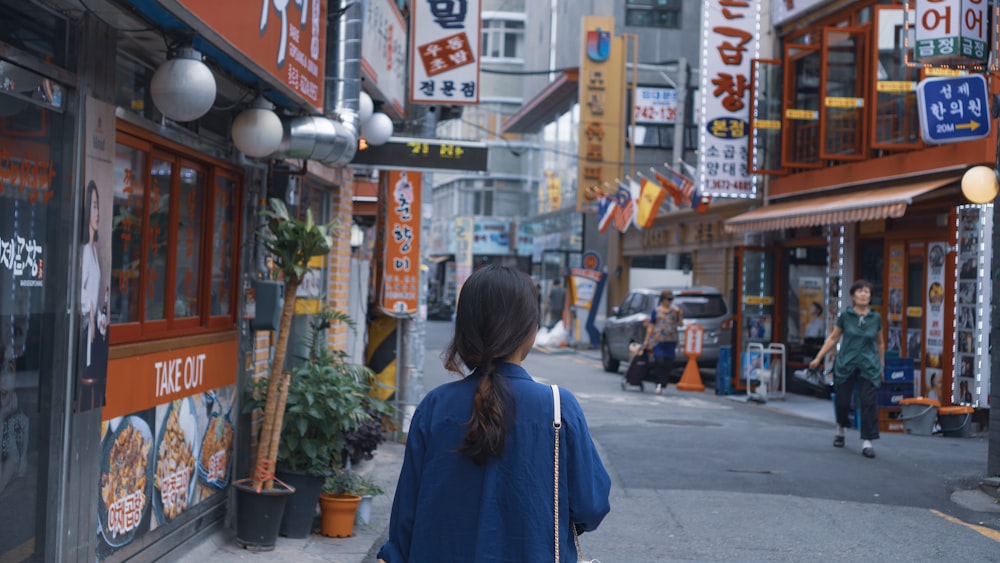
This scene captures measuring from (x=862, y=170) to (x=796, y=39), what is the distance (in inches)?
172

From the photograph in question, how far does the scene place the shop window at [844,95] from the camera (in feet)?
60.5

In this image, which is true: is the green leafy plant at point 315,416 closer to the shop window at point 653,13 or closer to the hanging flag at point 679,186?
the hanging flag at point 679,186

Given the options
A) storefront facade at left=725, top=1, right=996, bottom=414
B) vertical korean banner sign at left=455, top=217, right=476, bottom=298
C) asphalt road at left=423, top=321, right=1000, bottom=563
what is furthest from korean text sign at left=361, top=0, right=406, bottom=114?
vertical korean banner sign at left=455, top=217, right=476, bottom=298

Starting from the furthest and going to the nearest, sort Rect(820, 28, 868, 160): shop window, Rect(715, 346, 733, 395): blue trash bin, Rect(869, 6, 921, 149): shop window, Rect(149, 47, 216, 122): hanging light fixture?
1. Rect(715, 346, 733, 395): blue trash bin
2. Rect(820, 28, 868, 160): shop window
3. Rect(869, 6, 921, 149): shop window
4. Rect(149, 47, 216, 122): hanging light fixture

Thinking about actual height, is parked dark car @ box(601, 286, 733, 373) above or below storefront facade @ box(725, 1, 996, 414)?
below

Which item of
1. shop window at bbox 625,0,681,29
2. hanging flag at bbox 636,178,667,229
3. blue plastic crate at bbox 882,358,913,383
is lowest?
blue plastic crate at bbox 882,358,913,383

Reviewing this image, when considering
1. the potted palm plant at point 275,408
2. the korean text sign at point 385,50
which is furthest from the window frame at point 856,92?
the potted palm plant at point 275,408

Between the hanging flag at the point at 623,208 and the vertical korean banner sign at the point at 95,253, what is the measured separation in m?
24.3

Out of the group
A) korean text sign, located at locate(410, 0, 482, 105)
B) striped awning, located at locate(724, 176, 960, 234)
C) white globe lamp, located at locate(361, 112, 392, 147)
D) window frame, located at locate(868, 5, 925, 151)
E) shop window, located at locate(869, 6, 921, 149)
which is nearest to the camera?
white globe lamp, located at locate(361, 112, 392, 147)

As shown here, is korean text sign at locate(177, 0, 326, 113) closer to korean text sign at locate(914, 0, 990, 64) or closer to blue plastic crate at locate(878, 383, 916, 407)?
korean text sign at locate(914, 0, 990, 64)

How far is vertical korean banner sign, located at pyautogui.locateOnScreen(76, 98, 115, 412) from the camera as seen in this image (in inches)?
198

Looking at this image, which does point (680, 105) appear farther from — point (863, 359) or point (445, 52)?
point (445, 52)

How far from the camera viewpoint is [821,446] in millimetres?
12648

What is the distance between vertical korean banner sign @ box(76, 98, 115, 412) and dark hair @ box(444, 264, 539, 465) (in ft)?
8.33
